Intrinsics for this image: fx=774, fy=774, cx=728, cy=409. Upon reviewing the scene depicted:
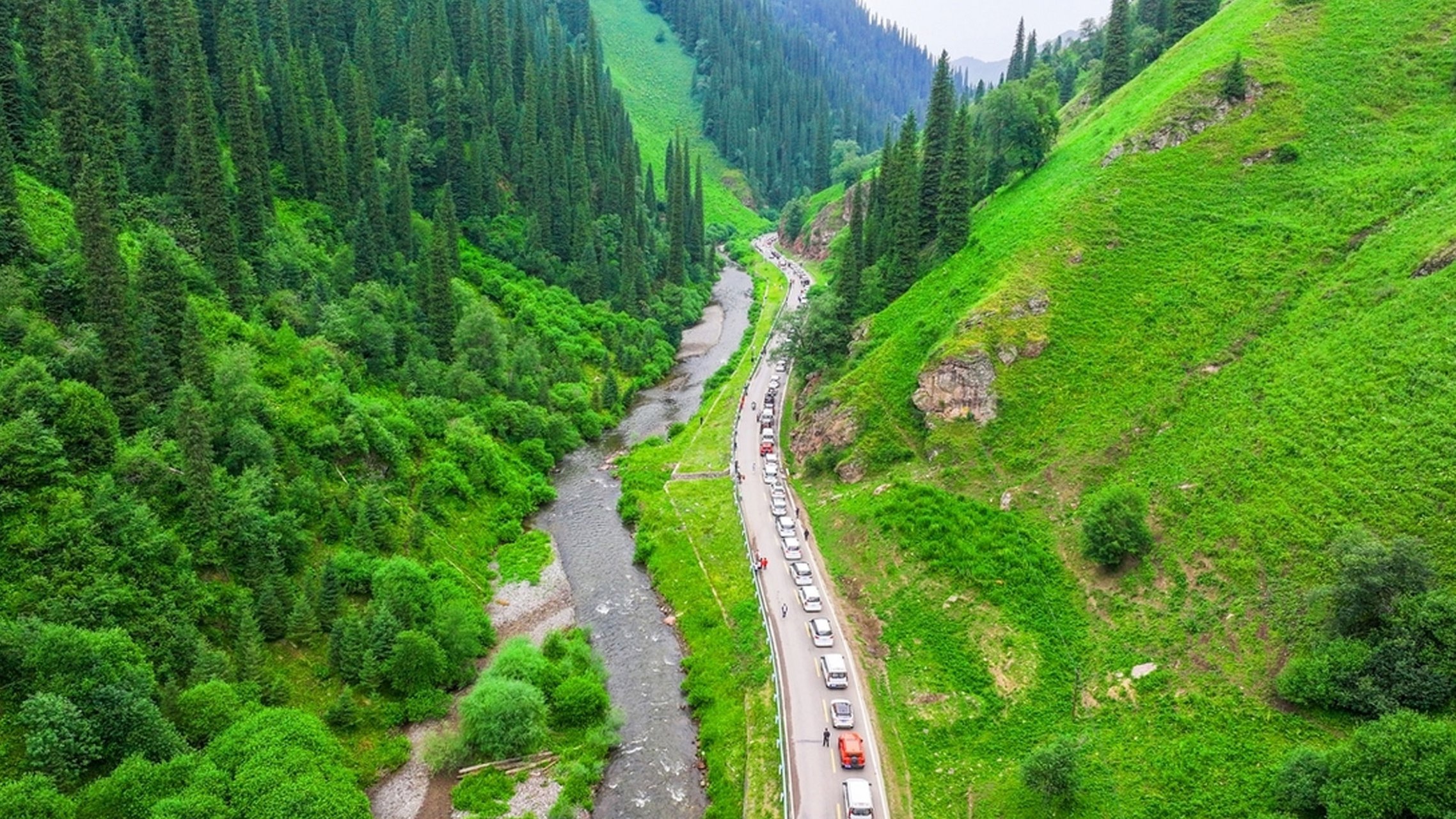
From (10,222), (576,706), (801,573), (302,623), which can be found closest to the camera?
(576,706)

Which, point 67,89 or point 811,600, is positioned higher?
point 67,89

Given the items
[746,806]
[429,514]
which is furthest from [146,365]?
[746,806]

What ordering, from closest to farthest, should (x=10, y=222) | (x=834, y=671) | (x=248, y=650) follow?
(x=248, y=650), (x=834, y=671), (x=10, y=222)

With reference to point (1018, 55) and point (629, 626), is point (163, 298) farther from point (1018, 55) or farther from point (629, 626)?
point (1018, 55)

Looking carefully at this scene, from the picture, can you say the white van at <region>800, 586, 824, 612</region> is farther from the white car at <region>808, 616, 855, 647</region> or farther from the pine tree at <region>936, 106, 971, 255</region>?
the pine tree at <region>936, 106, 971, 255</region>

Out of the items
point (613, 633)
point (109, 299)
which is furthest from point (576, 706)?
point (109, 299)

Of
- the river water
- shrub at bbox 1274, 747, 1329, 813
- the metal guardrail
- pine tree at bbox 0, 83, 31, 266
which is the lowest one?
the river water

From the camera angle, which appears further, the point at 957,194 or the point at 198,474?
the point at 957,194

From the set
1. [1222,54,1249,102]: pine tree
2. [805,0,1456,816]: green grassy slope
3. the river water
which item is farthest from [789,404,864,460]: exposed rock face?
[1222,54,1249,102]: pine tree
